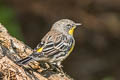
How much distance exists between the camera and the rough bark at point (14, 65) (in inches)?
301

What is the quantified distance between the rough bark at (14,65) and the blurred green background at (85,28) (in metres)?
5.20

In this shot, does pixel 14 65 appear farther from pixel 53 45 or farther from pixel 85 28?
pixel 85 28

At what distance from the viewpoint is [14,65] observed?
7.81m

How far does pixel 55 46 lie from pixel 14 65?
1158 millimetres

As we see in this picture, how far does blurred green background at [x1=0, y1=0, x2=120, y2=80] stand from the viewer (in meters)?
14.4

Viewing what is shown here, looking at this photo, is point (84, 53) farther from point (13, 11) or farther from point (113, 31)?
point (13, 11)

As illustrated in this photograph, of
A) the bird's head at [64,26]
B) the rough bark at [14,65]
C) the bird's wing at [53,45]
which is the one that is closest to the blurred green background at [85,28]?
the bird's head at [64,26]

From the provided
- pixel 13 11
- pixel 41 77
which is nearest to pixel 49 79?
pixel 41 77

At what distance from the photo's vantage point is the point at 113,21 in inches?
571

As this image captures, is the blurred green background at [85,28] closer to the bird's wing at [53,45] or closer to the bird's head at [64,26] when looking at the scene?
the bird's head at [64,26]

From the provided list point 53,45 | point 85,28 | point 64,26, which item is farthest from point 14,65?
point 85,28

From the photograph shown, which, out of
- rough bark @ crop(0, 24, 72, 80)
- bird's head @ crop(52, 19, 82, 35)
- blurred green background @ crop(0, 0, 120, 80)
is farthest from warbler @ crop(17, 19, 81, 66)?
blurred green background @ crop(0, 0, 120, 80)

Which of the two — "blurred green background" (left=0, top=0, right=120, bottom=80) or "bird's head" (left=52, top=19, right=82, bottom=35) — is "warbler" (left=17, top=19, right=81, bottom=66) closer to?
"bird's head" (left=52, top=19, right=82, bottom=35)

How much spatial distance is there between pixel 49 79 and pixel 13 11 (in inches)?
226
